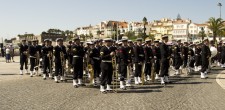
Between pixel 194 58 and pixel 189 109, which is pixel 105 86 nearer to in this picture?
pixel 189 109

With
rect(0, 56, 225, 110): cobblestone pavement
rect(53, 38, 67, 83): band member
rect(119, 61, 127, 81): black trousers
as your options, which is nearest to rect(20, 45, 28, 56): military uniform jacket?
rect(53, 38, 67, 83): band member

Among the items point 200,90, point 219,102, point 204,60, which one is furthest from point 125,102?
point 204,60

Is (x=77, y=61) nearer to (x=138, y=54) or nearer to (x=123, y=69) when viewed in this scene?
(x=123, y=69)

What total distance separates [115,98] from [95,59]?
3.99m

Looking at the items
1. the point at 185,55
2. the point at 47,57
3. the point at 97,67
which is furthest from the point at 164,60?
the point at 185,55

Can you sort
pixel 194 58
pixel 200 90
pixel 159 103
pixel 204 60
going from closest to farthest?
pixel 159 103 → pixel 200 90 → pixel 204 60 → pixel 194 58

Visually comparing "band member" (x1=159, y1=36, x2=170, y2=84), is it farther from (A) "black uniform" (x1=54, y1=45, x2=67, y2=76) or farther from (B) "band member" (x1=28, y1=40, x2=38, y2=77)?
(B) "band member" (x1=28, y1=40, x2=38, y2=77)

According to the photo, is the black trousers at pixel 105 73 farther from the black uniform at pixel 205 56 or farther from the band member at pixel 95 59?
the black uniform at pixel 205 56

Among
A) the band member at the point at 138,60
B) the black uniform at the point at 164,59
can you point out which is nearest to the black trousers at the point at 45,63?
the band member at the point at 138,60

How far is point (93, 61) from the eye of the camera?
16547mm

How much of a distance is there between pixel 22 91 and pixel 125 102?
507cm

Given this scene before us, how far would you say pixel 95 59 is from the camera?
16453mm

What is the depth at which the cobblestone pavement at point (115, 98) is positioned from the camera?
436 inches

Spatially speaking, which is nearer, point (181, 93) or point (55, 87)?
point (181, 93)
